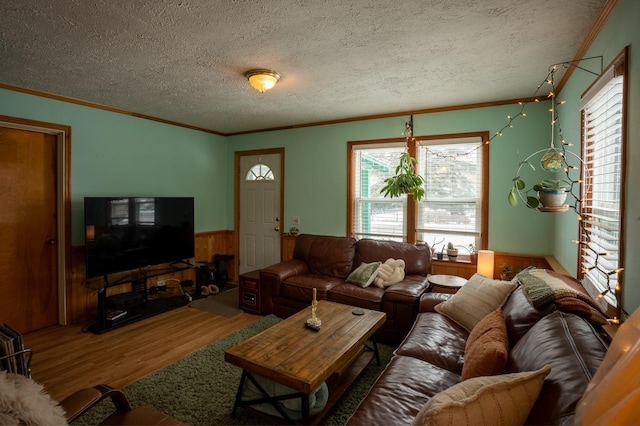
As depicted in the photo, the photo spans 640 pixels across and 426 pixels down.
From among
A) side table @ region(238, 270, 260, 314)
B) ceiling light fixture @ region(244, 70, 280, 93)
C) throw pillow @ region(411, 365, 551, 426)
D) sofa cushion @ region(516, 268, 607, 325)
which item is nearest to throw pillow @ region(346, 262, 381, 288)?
side table @ region(238, 270, 260, 314)

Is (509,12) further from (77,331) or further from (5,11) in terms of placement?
(77,331)

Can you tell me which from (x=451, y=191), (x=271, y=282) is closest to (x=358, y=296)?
(x=271, y=282)

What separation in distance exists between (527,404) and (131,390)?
102 inches

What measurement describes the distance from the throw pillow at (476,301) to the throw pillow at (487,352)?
0.53 m

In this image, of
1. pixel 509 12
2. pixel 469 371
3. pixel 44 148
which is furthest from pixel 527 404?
pixel 44 148

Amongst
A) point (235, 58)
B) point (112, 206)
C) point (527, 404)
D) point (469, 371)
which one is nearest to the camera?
point (527, 404)

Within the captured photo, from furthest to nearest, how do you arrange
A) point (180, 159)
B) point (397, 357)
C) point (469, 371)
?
point (180, 159) < point (397, 357) < point (469, 371)

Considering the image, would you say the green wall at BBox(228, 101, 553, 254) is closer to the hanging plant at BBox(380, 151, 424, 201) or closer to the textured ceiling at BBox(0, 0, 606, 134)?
the textured ceiling at BBox(0, 0, 606, 134)

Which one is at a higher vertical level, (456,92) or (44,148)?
(456,92)

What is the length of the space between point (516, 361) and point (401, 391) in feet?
1.89

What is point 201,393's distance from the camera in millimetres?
2410

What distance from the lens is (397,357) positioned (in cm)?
208

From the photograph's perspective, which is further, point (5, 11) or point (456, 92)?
point (456, 92)

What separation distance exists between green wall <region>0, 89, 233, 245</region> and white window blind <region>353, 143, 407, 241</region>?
8.18 feet
